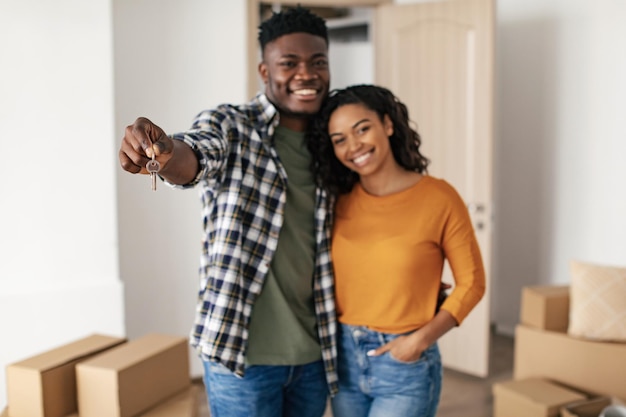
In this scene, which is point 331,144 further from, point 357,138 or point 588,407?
point 588,407

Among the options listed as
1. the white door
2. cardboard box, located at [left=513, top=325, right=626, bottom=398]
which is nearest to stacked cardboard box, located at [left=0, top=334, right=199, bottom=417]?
cardboard box, located at [left=513, top=325, right=626, bottom=398]

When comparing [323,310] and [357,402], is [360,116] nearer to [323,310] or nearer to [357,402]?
[323,310]

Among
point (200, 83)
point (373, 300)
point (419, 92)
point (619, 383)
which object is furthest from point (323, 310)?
point (419, 92)

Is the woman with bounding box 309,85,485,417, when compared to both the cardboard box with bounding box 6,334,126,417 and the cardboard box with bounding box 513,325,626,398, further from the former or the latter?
the cardboard box with bounding box 513,325,626,398

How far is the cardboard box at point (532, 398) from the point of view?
233 cm

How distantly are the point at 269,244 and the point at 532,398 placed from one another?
150cm

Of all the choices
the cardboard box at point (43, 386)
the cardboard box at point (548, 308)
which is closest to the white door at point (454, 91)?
the cardboard box at point (548, 308)

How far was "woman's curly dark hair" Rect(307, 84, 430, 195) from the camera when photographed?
1525 mm

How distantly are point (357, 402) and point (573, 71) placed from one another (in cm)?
289

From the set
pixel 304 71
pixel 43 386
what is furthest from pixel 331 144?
pixel 43 386

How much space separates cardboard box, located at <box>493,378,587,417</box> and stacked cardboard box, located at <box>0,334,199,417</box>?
123cm

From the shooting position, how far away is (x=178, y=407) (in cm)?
197

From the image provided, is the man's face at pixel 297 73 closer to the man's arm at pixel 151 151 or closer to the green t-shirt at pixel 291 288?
the green t-shirt at pixel 291 288

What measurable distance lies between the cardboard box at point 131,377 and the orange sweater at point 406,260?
0.73 metres
